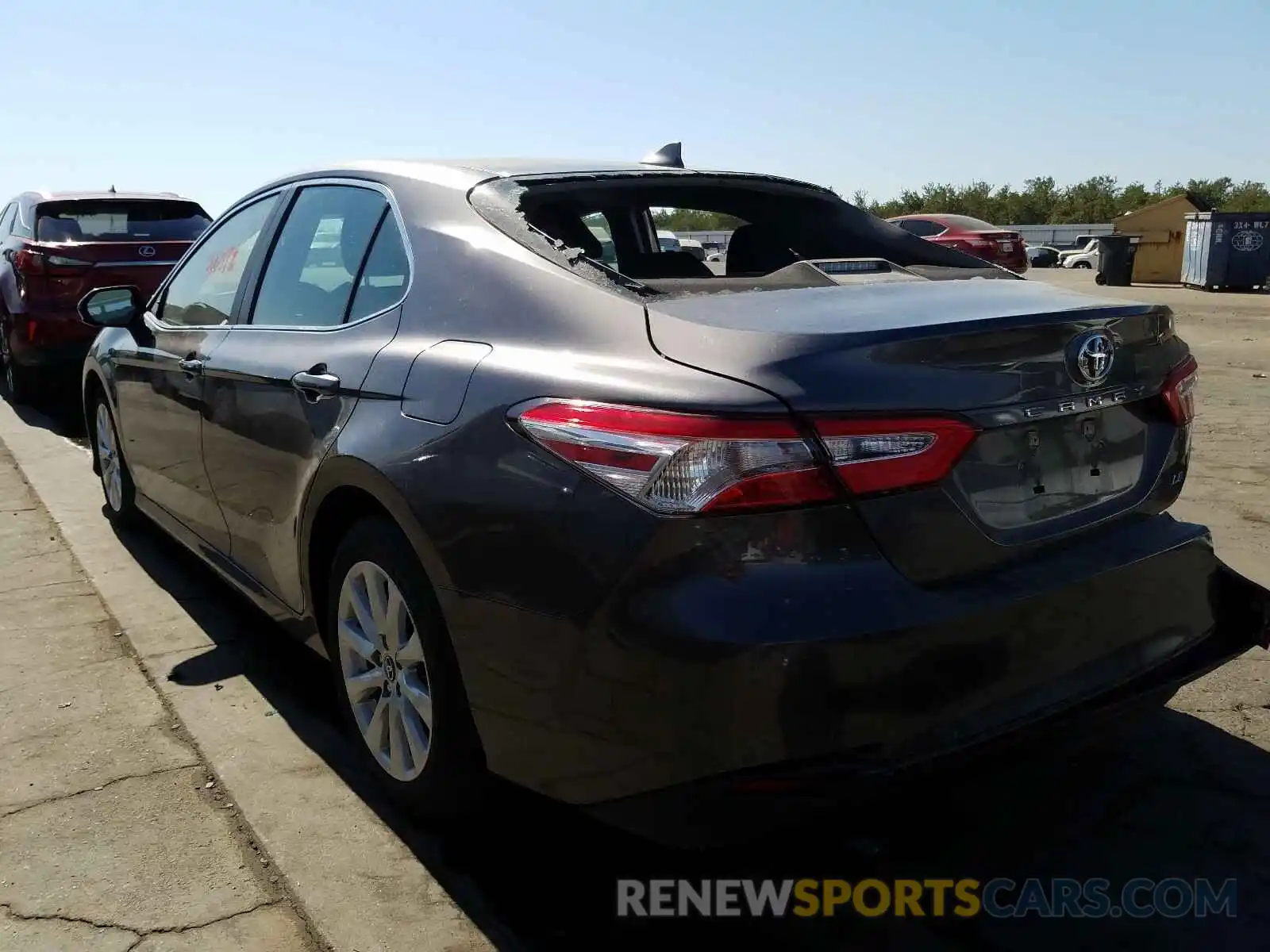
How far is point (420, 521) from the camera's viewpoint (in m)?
2.42

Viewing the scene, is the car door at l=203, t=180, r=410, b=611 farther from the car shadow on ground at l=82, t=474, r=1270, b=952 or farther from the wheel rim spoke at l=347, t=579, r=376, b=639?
the car shadow on ground at l=82, t=474, r=1270, b=952

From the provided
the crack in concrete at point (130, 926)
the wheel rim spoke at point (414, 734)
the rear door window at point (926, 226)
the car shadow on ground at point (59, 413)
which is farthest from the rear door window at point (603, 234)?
the rear door window at point (926, 226)

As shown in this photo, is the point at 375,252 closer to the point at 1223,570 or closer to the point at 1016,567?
the point at 1016,567

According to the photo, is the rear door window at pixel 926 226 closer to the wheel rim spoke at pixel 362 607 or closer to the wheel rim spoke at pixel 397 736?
the wheel rim spoke at pixel 362 607

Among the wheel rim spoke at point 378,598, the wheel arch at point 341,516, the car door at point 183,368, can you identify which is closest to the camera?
the wheel arch at point 341,516

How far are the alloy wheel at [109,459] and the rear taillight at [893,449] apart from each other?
4.08 meters

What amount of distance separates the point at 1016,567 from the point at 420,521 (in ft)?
3.95

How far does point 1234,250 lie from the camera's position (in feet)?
73.6

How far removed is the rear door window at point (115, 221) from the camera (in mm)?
8703

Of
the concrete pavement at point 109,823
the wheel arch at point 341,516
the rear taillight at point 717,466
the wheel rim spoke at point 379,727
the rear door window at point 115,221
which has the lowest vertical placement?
the concrete pavement at point 109,823

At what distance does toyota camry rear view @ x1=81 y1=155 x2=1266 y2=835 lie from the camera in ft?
6.46

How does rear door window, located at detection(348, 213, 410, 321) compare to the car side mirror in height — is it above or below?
A: above

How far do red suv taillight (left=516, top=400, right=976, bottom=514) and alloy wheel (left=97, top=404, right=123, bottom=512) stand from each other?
150 inches

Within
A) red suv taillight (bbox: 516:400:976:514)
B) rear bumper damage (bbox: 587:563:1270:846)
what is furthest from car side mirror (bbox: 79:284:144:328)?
rear bumper damage (bbox: 587:563:1270:846)
